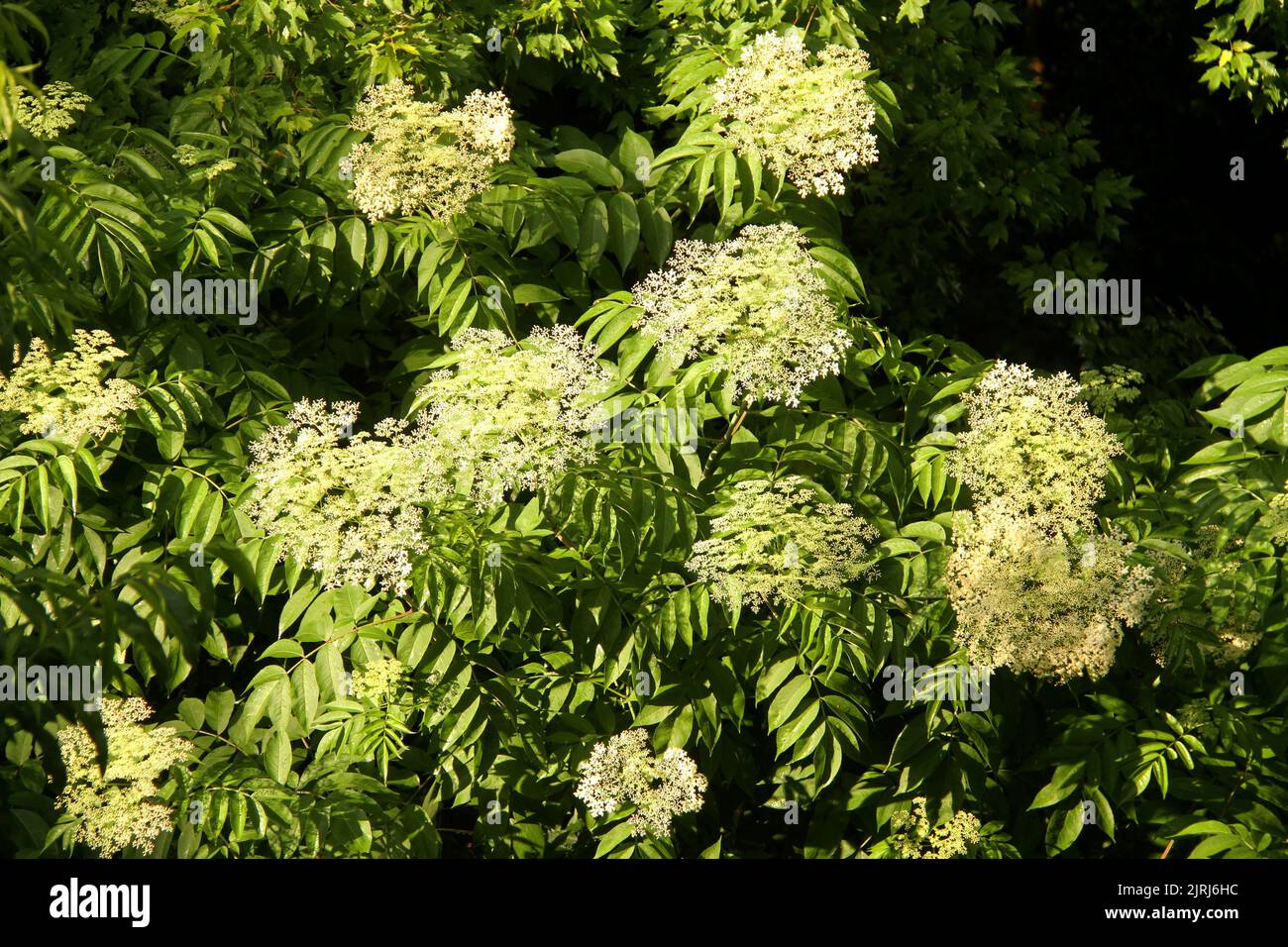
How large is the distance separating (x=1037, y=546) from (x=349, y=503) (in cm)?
253

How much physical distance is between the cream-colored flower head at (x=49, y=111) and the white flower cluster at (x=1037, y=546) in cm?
408

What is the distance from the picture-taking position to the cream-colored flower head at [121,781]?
4793 millimetres

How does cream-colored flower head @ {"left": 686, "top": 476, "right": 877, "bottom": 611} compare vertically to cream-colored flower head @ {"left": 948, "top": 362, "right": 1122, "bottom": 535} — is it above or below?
below

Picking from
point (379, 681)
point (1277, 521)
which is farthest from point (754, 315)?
point (1277, 521)

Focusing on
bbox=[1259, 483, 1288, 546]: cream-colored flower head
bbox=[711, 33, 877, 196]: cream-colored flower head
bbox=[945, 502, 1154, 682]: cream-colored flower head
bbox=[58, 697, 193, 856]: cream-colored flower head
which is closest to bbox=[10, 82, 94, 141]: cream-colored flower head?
bbox=[58, 697, 193, 856]: cream-colored flower head

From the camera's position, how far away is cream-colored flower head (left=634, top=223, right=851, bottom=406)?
5.00 m

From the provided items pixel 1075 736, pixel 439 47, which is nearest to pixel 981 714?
pixel 1075 736

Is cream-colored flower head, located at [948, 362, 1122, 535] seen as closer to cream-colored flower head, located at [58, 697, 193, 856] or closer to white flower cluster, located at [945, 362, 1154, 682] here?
white flower cluster, located at [945, 362, 1154, 682]

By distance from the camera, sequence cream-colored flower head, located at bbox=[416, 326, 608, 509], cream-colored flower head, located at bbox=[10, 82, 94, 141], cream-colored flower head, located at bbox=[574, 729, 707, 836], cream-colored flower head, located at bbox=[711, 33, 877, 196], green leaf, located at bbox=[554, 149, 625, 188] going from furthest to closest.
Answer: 1. green leaf, located at bbox=[554, 149, 625, 188]
2. cream-colored flower head, located at bbox=[10, 82, 94, 141]
3. cream-colored flower head, located at bbox=[711, 33, 877, 196]
4. cream-colored flower head, located at bbox=[574, 729, 707, 836]
5. cream-colored flower head, located at bbox=[416, 326, 608, 509]

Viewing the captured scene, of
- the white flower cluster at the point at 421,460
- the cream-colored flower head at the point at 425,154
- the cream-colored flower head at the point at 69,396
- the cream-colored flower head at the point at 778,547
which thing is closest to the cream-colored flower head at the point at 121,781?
the white flower cluster at the point at 421,460

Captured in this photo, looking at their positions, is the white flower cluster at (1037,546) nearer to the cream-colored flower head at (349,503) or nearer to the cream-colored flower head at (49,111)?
the cream-colored flower head at (349,503)

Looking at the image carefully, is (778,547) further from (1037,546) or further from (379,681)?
(379,681)

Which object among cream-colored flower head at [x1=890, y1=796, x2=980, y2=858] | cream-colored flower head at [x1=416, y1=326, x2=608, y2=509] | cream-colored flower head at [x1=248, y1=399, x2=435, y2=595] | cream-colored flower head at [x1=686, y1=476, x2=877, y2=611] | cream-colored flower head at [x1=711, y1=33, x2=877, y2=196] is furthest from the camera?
cream-colored flower head at [x1=711, y1=33, x2=877, y2=196]

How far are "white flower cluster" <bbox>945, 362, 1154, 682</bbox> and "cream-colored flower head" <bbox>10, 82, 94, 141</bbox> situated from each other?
4.08 m
